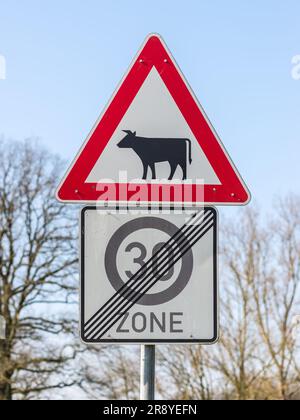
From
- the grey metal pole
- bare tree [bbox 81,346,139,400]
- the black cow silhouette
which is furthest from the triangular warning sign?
bare tree [bbox 81,346,139,400]

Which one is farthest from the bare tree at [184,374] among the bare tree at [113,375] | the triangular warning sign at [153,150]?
the triangular warning sign at [153,150]

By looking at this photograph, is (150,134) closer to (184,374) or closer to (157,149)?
(157,149)

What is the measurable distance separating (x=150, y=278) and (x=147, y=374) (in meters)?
0.25

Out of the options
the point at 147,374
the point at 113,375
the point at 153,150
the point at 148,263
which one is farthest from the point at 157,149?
the point at 113,375

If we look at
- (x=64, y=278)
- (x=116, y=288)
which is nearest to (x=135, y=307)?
(x=116, y=288)

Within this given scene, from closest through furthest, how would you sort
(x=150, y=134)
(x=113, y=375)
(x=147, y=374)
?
(x=147, y=374) → (x=150, y=134) → (x=113, y=375)

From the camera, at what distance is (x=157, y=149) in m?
2.29

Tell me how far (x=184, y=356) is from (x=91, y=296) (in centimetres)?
2078

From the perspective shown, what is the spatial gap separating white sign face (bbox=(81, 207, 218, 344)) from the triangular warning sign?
8 centimetres

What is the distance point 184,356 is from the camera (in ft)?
74.4

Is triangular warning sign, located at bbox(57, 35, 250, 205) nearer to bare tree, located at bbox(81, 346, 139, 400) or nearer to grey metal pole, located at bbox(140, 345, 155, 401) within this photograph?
grey metal pole, located at bbox(140, 345, 155, 401)

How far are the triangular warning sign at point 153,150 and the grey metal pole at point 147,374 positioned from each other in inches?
15.8
